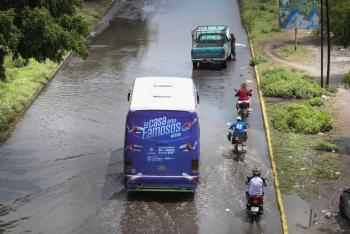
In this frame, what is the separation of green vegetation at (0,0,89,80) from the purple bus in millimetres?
2837

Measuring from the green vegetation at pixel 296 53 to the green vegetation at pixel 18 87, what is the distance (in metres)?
14.0

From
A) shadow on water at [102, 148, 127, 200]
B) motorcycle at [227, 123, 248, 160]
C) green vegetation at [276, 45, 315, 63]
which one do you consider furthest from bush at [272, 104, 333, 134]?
green vegetation at [276, 45, 315, 63]

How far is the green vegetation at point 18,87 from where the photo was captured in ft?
81.5

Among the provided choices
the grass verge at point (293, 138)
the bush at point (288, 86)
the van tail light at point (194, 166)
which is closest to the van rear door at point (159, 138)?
the van tail light at point (194, 166)

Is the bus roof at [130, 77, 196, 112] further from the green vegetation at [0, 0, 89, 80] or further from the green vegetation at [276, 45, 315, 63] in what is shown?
the green vegetation at [276, 45, 315, 63]

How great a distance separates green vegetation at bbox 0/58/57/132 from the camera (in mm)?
24841

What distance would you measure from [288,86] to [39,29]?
47.9 ft

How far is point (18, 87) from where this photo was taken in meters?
28.5

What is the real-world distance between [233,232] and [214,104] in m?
12.2

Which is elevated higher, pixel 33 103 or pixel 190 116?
pixel 190 116

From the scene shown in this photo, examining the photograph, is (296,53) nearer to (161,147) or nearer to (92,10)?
(92,10)

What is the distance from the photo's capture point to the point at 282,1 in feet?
123

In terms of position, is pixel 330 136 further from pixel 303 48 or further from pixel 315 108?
pixel 303 48

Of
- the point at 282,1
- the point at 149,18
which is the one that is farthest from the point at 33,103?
the point at 149,18
